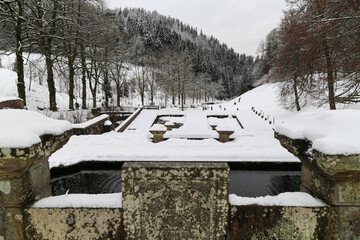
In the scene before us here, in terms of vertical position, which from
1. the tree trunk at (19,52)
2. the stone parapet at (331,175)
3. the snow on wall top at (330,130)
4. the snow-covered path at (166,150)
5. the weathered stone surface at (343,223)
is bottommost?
the snow-covered path at (166,150)

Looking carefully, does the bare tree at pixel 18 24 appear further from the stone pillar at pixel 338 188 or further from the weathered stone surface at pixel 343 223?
the weathered stone surface at pixel 343 223

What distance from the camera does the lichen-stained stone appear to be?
1.89 meters

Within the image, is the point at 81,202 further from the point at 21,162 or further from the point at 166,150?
the point at 166,150

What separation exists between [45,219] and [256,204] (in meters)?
2.00

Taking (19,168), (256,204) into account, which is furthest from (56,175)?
(256,204)

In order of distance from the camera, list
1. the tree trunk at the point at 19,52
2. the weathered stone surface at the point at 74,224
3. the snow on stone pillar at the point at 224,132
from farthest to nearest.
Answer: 1. the tree trunk at the point at 19,52
2. the snow on stone pillar at the point at 224,132
3. the weathered stone surface at the point at 74,224

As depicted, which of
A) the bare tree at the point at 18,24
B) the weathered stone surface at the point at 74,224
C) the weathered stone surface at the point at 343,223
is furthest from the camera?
the bare tree at the point at 18,24

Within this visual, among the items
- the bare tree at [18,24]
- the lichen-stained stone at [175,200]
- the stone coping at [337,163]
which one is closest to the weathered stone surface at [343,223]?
the stone coping at [337,163]

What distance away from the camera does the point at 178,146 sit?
874cm

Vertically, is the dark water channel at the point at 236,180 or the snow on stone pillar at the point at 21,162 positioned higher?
the snow on stone pillar at the point at 21,162

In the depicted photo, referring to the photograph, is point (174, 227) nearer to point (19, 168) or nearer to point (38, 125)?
point (19, 168)

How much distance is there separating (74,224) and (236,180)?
17.1ft

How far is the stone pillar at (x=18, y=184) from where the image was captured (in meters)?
1.74

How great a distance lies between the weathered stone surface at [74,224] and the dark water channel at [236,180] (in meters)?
4.00
